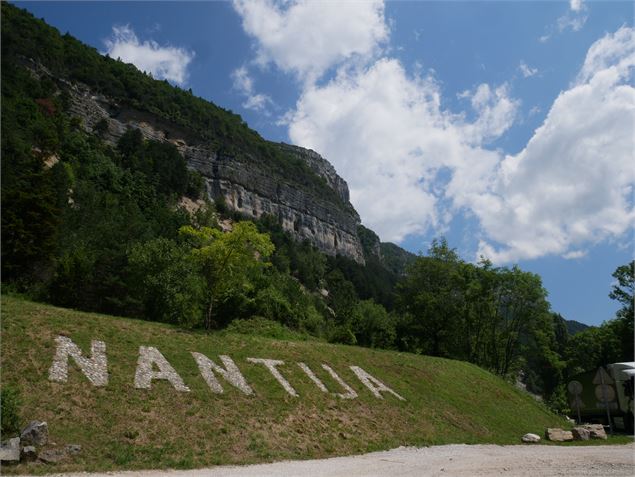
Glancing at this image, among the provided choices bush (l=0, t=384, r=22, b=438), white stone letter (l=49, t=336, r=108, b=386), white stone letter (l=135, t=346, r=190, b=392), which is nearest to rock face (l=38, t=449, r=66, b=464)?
bush (l=0, t=384, r=22, b=438)

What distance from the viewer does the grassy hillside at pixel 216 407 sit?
543 inches

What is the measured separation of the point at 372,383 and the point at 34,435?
17652mm

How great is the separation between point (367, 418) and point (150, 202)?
256ft

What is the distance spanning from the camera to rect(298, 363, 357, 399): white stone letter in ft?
73.9

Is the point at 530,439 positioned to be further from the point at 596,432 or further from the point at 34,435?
the point at 34,435

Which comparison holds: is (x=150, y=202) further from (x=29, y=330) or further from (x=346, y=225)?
(x=346, y=225)

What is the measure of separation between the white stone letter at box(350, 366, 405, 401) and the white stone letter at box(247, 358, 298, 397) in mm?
5005

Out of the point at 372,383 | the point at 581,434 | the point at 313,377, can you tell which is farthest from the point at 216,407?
the point at 581,434

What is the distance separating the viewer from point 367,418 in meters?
20.7

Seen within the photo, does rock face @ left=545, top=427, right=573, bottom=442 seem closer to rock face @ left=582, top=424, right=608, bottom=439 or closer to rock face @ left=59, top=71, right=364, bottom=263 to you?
rock face @ left=582, top=424, right=608, bottom=439

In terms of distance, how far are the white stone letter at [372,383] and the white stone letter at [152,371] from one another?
10.7 m

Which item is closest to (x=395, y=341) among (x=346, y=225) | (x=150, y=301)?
(x=150, y=301)

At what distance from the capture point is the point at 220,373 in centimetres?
2072

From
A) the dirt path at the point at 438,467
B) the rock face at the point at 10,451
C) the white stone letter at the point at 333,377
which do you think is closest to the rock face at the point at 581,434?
the dirt path at the point at 438,467
